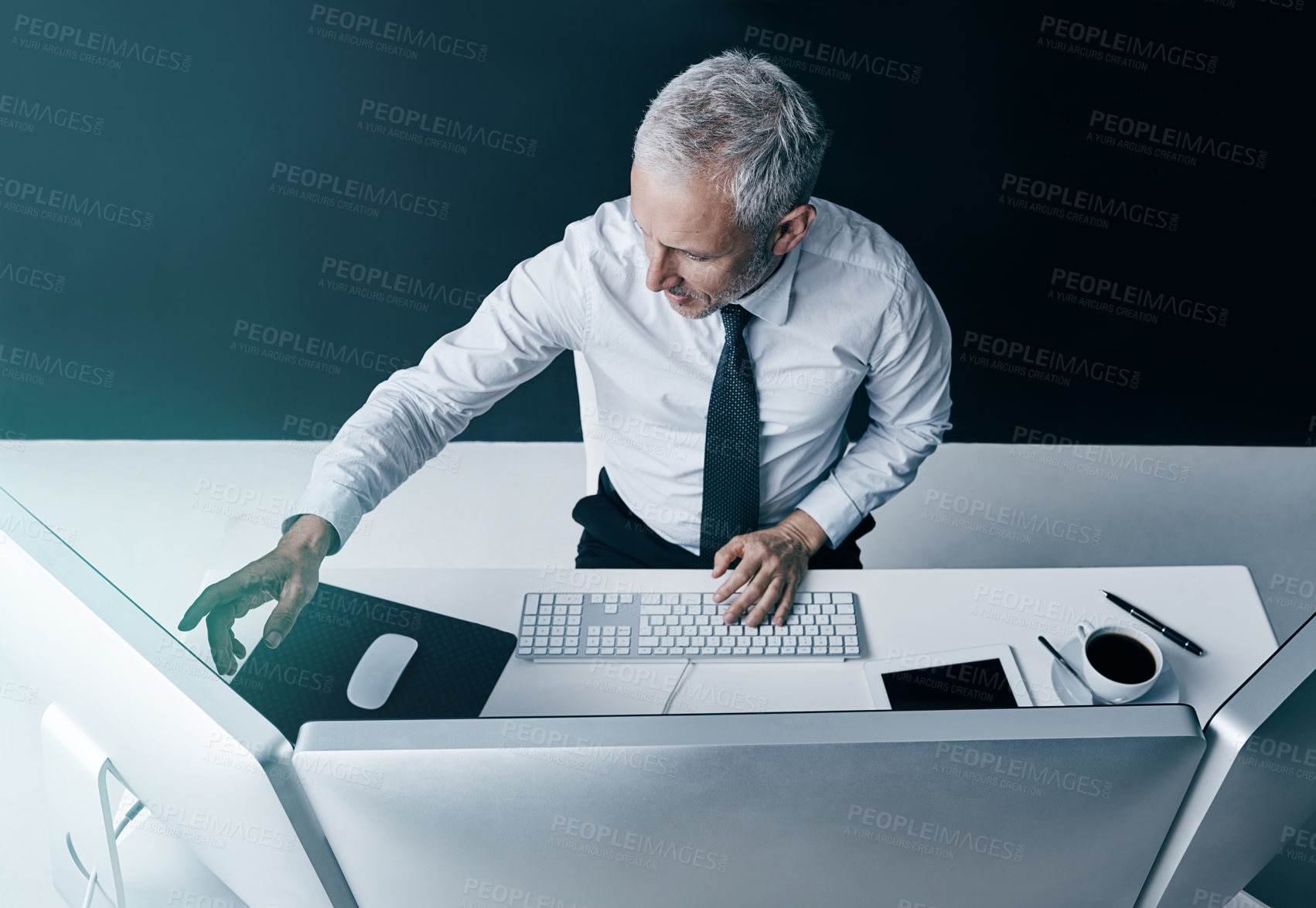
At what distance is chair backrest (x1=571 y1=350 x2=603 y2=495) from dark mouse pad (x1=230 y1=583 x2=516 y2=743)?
50 cm

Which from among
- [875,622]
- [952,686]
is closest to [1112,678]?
[952,686]

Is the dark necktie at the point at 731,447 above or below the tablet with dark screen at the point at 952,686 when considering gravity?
above

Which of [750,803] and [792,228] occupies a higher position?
[792,228]

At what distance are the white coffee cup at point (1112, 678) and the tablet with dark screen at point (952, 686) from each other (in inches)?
4.3

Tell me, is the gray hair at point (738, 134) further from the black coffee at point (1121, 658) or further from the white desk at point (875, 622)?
the black coffee at point (1121, 658)

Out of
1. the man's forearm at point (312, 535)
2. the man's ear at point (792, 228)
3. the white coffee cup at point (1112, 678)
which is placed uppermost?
the man's ear at point (792, 228)

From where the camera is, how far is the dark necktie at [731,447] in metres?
1.45

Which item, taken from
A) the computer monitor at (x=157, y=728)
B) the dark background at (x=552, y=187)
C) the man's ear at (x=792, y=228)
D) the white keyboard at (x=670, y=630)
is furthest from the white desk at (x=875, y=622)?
the dark background at (x=552, y=187)

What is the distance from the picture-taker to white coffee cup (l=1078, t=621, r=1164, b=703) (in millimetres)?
1089

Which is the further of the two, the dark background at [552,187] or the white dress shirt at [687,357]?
the dark background at [552,187]

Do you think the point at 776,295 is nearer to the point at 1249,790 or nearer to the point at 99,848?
the point at 1249,790

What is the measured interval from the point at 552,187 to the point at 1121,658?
1.61 metres

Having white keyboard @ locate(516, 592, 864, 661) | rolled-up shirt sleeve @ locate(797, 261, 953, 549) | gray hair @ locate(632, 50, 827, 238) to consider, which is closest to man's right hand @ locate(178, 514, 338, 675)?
white keyboard @ locate(516, 592, 864, 661)

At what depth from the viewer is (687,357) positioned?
4.85 feet
